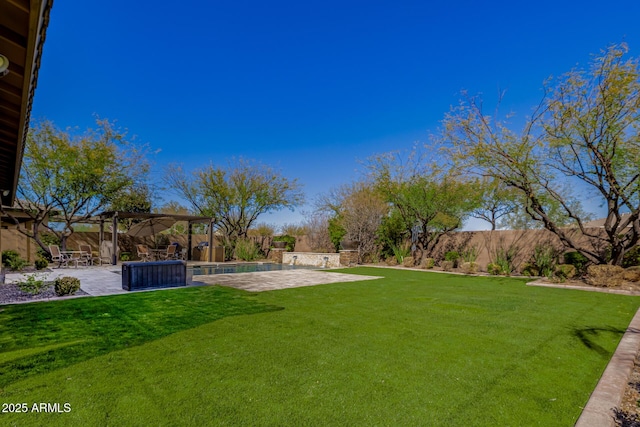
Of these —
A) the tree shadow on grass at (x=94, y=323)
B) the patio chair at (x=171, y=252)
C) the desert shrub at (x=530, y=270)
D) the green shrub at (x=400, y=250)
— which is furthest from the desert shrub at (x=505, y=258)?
the patio chair at (x=171, y=252)

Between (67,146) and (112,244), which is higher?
(67,146)

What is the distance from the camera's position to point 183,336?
4.36m

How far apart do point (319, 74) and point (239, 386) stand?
18347 mm

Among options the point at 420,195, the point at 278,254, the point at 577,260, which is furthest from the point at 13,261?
the point at 577,260

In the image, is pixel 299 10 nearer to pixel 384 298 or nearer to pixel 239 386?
pixel 384 298

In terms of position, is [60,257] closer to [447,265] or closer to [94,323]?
[94,323]

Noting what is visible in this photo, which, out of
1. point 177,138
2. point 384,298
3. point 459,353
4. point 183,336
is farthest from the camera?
point 177,138

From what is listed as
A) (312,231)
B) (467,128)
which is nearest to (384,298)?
(467,128)

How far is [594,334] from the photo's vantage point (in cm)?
477

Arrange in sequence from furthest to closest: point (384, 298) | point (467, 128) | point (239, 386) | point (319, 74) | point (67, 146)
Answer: point (319, 74) → point (67, 146) → point (467, 128) → point (384, 298) → point (239, 386)

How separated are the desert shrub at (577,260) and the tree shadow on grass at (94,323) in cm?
1213

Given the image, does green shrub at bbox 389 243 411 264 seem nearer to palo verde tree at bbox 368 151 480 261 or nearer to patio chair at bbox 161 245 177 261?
palo verde tree at bbox 368 151 480 261

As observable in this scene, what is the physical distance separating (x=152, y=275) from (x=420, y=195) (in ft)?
41.0

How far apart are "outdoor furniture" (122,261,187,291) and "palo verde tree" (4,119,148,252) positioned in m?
8.67
